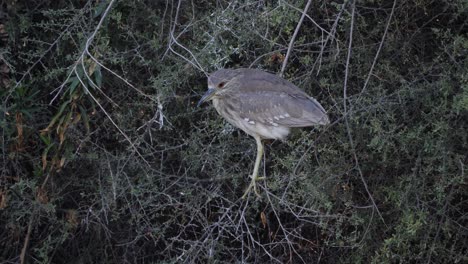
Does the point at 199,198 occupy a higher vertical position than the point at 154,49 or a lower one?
lower

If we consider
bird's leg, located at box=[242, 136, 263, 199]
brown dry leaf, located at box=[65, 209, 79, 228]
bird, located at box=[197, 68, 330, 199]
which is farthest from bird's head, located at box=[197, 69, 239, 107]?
brown dry leaf, located at box=[65, 209, 79, 228]

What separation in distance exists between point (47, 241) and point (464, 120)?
7.51 ft

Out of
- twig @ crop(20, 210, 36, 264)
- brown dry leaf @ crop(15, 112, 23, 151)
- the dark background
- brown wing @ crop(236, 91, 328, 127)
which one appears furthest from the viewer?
twig @ crop(20, 210, 36, 264)

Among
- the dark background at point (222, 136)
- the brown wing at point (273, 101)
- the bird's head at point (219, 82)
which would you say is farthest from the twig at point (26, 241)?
the brown wing at point (273, 101)

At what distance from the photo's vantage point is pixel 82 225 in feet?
14.4

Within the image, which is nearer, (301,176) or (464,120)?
(301,176)

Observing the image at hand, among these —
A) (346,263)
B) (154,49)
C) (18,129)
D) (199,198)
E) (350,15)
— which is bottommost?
(346,263)

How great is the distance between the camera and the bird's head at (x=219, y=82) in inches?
141

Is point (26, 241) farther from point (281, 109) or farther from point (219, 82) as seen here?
point (281, 109)

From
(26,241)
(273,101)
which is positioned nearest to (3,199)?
(26,241)

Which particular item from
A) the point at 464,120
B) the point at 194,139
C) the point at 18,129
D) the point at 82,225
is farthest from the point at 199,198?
the point at 464,120

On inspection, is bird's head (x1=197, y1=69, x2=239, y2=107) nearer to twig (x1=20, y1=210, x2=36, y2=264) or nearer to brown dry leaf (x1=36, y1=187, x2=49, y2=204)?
brown dry leaf (x1=36, y1=187, x2=49, y2=204)

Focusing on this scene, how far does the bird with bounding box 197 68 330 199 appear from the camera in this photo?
11.7 feet

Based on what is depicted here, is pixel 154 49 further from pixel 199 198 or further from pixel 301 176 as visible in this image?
pixel 301 176
